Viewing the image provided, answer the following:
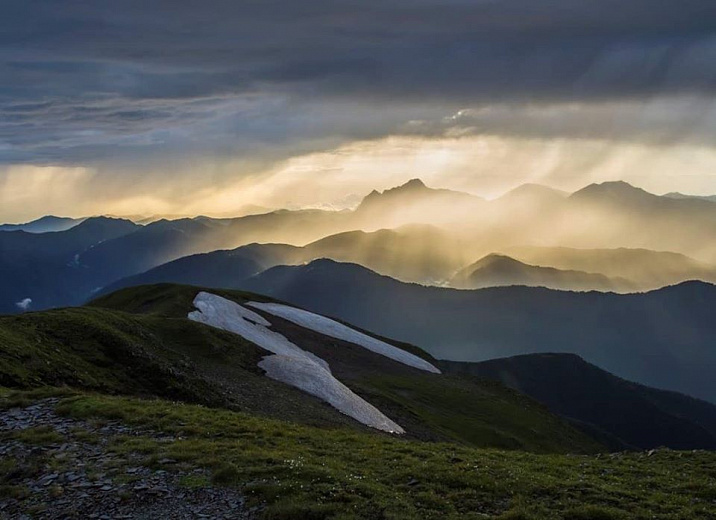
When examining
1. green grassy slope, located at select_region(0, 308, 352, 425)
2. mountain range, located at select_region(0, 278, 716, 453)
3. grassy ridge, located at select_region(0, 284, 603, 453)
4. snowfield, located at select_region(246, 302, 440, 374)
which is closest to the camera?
green grassy slope, located at select_region(0, 308, 352, 425)

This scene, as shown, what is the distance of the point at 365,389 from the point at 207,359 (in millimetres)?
24865

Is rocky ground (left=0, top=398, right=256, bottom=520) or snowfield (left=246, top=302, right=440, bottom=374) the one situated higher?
snowfield (left=246, top=302, right=440, bottom=374)

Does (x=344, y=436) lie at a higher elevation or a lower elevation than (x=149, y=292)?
lower

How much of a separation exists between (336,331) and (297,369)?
4754cm

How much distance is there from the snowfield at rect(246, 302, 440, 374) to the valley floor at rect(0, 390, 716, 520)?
267 ft

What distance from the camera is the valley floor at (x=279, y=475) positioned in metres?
20.4

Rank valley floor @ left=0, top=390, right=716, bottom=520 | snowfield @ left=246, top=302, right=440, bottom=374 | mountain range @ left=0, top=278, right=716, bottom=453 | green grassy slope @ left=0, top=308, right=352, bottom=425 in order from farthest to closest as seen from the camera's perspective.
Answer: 1. snowfield @ left=246, top=302, right=440, bottom=374
2. mountain range @ left=0, top=278, right=716, bottom=453
3. green grassy slope @ left=0, top=308, right=352, bottom=425
4. valley floor @ left=0, top=390, right=716, bottom=520

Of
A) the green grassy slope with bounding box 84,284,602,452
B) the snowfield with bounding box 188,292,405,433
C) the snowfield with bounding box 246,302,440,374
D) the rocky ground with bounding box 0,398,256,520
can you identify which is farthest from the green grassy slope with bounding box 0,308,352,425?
the snowfield with bounding box 246,302,440,374

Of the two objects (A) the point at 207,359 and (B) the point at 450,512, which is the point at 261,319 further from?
(B) the point at 450,512

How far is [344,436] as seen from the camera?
31.9m

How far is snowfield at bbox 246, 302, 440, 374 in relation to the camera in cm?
11344

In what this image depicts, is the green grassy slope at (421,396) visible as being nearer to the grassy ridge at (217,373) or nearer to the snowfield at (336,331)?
the grassy ridge at (217,373)

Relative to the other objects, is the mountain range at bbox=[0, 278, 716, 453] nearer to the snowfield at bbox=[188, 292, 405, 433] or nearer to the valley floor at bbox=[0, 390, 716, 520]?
the snowfield at bbox=[188, 292, 405, 433]

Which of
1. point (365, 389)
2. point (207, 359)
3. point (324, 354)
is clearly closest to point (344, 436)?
point (207, 359)
